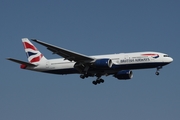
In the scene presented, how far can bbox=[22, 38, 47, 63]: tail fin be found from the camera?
6535 centimetres

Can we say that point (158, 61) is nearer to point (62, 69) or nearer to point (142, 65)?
point (142, 65)

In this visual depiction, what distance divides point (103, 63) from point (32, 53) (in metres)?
14.3

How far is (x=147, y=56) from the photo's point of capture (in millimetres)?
57281

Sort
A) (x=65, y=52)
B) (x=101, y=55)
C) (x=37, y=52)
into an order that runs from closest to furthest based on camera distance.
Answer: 1. (x=65, y=52)
2. (x=101, y=55)
3. (x=37, y=52)

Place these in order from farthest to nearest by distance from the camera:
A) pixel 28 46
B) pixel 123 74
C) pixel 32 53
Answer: pixel 28 46 < pixel 32 53 < pixel 123 74

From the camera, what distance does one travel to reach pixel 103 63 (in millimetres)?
57094

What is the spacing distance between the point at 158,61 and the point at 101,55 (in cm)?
784

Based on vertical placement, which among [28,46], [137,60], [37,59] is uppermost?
[28,46]

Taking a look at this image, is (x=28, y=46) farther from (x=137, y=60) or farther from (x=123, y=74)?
(x=137, y=60)

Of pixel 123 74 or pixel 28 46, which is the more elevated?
pixel 28 46

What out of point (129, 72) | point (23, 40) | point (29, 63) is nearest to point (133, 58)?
point (129, 72)

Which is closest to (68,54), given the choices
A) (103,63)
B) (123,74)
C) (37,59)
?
(103,63)

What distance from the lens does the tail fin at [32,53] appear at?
65350 millimetres

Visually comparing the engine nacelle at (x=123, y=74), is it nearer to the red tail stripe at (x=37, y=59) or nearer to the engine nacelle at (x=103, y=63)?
the engine nacelle at (x=103, y=63)
